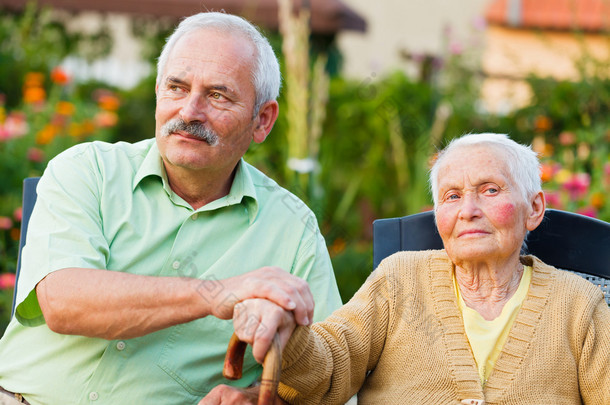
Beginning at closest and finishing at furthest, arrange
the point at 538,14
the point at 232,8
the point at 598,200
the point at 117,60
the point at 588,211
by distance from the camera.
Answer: the point at 588,211
the point at 598,200
the point at 232,8
the point at 117,60
the point at 538,14

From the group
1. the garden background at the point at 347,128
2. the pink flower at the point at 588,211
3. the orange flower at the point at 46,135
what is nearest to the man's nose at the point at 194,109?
the garden background at the point at 347,128

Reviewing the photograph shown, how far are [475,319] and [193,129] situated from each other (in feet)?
3.27

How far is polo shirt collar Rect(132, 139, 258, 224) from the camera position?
2.23 meters

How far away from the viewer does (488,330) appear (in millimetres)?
2180

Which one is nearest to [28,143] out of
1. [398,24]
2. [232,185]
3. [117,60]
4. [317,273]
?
[232,185]

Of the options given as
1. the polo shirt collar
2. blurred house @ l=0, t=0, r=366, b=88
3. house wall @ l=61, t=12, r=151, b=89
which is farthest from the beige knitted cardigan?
house wall @ l=61, t=12, r=151, b=89

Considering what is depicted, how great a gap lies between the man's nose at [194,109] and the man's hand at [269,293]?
572 mm

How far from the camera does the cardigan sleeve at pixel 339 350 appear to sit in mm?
1875

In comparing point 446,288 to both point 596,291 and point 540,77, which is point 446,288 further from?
point 540,77

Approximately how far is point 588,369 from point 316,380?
786 mm

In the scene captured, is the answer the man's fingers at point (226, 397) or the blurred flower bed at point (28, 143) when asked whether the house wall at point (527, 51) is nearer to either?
the blurred flower bed at point (28, 143)

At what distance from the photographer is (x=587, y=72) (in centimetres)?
600

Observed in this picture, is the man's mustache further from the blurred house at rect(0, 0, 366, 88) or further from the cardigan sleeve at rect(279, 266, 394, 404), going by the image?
the blurred house at rect(0, 0, 366, 88)

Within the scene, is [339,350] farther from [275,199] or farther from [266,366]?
[275,199]
